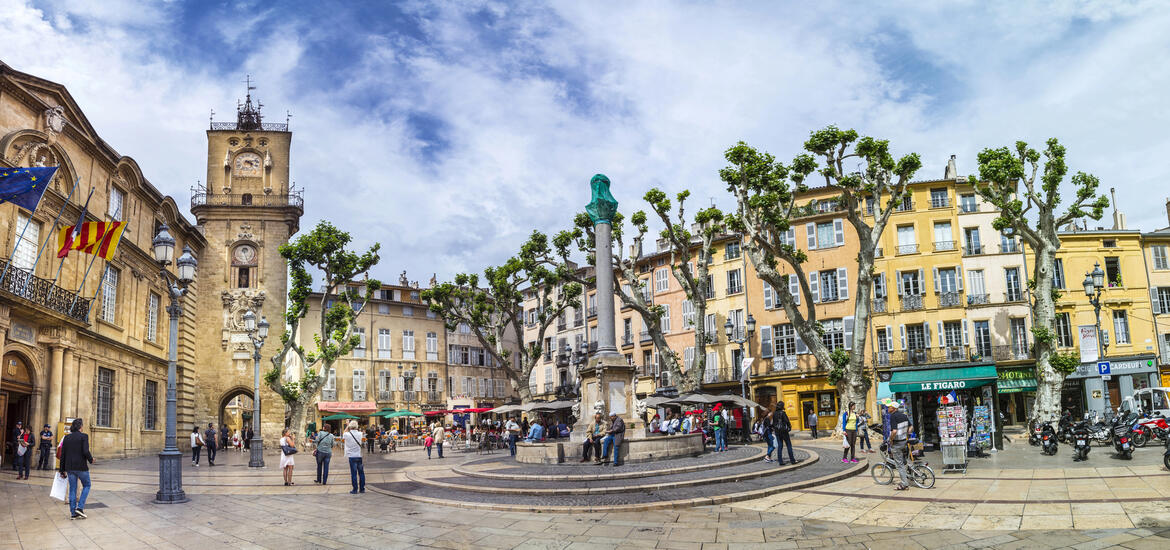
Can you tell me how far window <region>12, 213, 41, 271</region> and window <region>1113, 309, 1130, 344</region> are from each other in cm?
4472

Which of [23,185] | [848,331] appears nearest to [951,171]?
[848,331]

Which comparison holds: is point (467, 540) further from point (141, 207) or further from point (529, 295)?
point (529, 295)

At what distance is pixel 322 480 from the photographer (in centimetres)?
1744

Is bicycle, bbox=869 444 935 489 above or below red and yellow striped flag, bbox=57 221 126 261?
below

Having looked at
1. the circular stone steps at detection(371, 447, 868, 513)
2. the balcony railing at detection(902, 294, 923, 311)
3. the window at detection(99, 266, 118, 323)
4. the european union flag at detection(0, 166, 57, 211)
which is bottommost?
the circular stone steps at detection(371, 447, 868, 513)

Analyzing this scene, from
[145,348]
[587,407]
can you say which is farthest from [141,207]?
[587,407]

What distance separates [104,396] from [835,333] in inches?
1271

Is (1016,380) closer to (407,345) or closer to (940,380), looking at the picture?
(940,380)

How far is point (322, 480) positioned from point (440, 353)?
131ft

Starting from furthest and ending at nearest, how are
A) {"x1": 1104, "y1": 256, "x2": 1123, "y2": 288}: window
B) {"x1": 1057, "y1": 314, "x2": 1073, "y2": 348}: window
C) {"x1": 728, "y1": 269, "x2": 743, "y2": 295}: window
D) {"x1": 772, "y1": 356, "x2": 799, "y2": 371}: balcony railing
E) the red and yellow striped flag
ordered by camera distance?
{"x1": 728, "y1": 269, "x2": 743, "y2": 295}: window, {"x1": 772, "y1": 356, "x2": 799, "y2": 371}: balcony railing, {"x1": 1104, "y1": 256, "x2": 1123, "y2": 288}: window, {"x1": 1057, "y1": 314, "x2": 1073, "y2": 348}: window, the red and yellow striped flag

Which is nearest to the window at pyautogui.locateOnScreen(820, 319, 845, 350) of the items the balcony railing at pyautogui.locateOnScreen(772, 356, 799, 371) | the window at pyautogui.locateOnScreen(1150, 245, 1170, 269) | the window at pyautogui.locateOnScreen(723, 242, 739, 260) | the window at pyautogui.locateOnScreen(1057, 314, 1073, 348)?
the balcony railing at pyautogui.locateOnScreen(772, 356, 799, 371)

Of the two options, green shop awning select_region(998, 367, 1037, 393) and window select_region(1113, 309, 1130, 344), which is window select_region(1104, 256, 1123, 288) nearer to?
window select_region(1113, 309, 1130, 344)

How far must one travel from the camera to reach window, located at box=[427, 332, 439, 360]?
185ft

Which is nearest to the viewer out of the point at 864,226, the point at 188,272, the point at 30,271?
A: the point at 188,272
